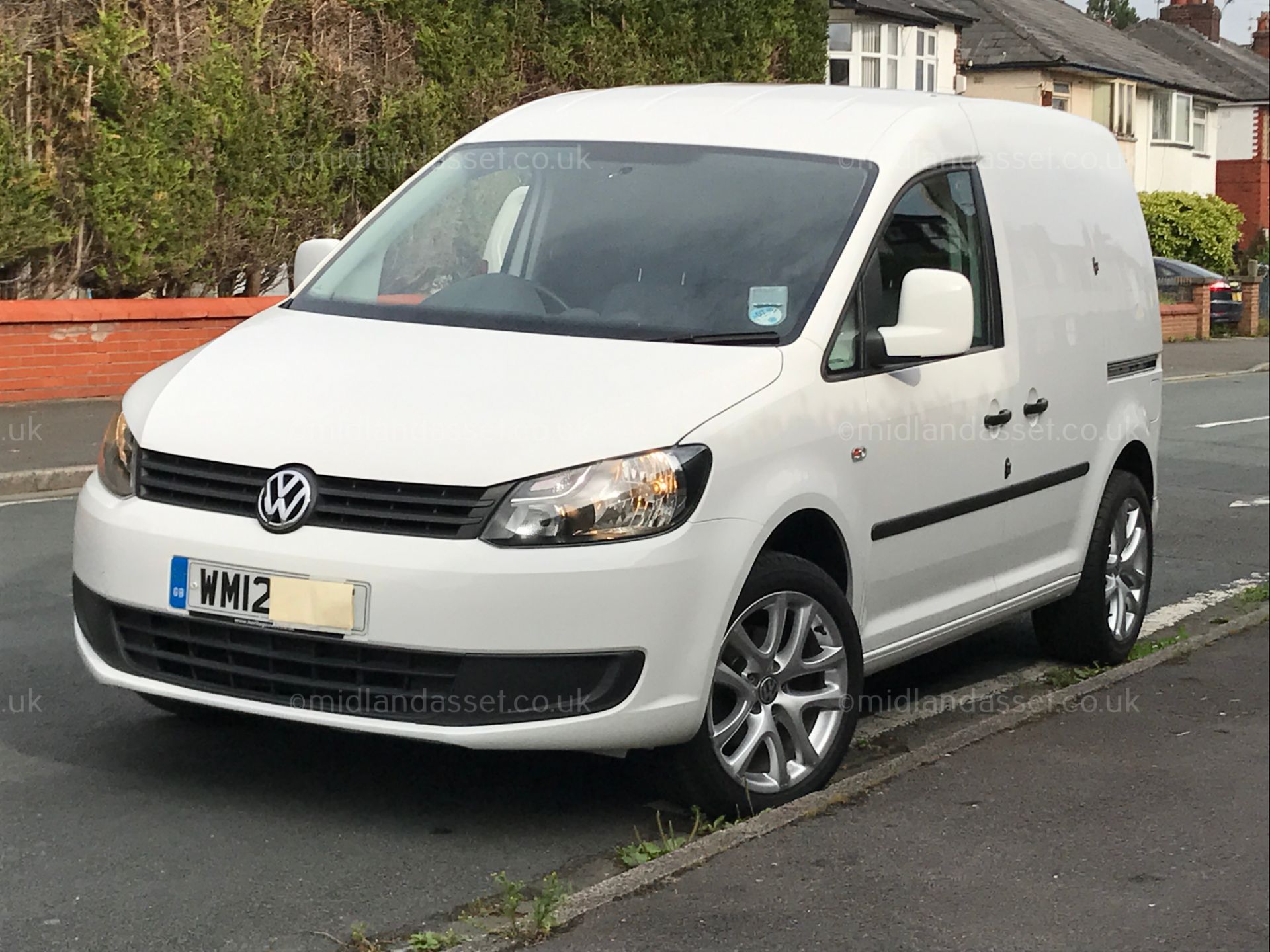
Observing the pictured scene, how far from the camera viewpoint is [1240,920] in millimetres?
4055

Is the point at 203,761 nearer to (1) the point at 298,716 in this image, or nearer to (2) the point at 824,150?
(1) the point at 298,716

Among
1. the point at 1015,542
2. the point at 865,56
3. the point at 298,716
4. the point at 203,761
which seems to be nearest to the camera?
the point at 298,716

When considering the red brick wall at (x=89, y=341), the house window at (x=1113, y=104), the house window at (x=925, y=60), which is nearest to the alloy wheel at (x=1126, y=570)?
the red brick wall at (x=89, y=341)

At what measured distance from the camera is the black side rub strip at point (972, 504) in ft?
18.4

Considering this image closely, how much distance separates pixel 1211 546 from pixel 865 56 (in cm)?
3492

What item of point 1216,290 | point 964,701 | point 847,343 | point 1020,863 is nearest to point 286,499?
point 847,343

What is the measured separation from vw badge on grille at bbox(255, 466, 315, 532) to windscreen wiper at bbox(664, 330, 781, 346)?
111 centimetres

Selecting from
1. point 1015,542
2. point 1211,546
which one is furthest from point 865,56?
point 1015,542

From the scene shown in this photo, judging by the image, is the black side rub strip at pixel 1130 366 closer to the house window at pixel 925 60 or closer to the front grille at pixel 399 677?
the front grille at pixel 399 677

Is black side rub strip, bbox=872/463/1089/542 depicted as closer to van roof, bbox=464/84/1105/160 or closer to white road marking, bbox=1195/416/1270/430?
van roof, bbox=464/84/1105/160

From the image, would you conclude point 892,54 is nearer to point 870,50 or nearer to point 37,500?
point 870,50

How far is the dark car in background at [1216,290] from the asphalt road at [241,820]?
106 feet

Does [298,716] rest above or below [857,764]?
above

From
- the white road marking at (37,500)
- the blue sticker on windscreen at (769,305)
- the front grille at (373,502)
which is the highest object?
the blue sticker on windscreen at (769,305)
